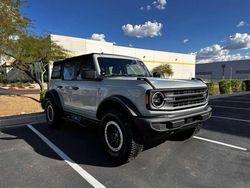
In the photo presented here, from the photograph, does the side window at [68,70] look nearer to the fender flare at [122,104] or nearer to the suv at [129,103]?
the suv at [129,103]

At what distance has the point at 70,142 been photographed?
4.74 m

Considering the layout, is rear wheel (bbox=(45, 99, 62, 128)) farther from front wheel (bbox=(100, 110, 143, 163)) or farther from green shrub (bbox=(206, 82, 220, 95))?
green shrub (bbox=(206, 82, 220, 95))

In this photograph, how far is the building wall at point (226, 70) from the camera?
67500 mm

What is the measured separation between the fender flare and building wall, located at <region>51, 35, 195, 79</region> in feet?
76.7

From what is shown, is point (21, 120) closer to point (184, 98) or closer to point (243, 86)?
point (184, 98)

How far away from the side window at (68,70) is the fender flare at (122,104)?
1.71 meters

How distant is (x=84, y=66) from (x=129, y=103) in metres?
1.82

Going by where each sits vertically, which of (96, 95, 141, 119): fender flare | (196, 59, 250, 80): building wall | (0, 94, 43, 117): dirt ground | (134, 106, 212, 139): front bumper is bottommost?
(0, 94, 43, 117): dirt ground

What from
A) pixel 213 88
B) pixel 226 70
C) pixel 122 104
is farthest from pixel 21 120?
pixel 226 70

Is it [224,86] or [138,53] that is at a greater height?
[138,53]

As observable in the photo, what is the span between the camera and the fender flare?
3.29 m

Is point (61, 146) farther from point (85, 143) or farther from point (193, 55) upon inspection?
point (193, 55)

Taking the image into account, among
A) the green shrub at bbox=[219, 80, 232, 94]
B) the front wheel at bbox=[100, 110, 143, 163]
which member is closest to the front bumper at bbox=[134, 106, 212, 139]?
the front wheel at bbox=[100, 110, 143, 163]

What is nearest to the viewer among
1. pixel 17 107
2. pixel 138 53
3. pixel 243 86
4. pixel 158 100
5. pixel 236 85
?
pixel 158 100
